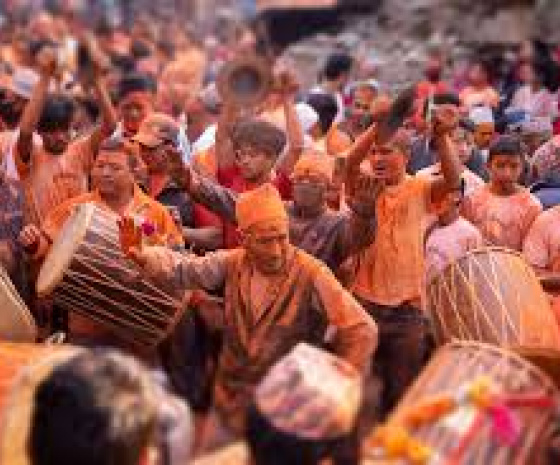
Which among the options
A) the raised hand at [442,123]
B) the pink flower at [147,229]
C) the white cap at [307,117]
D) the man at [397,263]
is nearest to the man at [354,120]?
the white cap at [307,117]

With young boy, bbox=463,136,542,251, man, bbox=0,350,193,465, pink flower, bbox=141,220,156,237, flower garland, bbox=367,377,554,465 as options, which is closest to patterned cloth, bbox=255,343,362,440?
flower garland, bbox=367,377,554,465

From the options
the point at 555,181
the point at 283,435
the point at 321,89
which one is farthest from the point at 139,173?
the point at 321,89

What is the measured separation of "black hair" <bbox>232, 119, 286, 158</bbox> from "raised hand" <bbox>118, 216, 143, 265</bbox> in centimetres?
109

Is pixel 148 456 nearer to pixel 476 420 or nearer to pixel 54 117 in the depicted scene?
pixel 476 420

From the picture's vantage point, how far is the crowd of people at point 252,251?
128 inches

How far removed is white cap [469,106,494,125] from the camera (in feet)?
30.2

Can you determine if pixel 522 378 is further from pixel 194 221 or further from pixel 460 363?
pixel 194 221

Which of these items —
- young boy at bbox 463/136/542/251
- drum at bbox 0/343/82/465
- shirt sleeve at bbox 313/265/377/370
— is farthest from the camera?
young boy at bbox 463/136/542/251

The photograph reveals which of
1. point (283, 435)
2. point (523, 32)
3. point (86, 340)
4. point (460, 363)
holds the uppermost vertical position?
point (283, 435)

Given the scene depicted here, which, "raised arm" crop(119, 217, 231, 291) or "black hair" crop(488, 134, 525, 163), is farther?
"black hair" crop(488, 134, 525, 163)

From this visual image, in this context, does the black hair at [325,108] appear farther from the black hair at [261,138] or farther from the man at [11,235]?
the man at [11,235]

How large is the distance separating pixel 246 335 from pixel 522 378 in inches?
60.7

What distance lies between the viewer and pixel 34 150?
7.00m

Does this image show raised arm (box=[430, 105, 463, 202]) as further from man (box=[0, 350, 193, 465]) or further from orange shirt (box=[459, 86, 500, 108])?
orange shirt (box=[459, 86, 500, 108])
